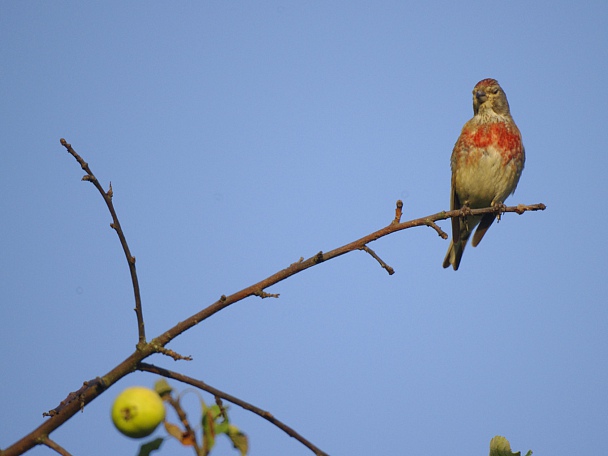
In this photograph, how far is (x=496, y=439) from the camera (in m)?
2.16

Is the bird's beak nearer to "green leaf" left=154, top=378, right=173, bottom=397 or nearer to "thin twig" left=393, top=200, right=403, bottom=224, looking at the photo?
"thin twig" left=393, top=200, right=403, bottom=224

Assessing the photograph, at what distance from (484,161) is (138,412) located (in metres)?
6.65

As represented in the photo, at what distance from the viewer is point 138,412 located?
1734 millimetres

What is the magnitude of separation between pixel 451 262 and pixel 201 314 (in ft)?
19.6

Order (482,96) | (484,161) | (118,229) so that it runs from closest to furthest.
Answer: (118,229), (484,161), (482,96)

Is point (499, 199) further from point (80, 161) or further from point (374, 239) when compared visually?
point (80, 161)

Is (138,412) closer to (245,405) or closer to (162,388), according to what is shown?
(162,388)

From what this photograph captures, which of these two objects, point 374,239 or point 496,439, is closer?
point 496,439

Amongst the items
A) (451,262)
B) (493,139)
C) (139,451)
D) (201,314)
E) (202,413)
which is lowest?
(139,451)

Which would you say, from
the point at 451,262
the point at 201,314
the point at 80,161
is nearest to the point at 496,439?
the point at 201,314

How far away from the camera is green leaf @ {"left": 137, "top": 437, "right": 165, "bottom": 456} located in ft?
5.35

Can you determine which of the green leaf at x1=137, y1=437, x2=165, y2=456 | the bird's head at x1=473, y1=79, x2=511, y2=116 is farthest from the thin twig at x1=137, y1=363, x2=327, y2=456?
the bird's head at x1=473, y1=79, x2=511, y2=116

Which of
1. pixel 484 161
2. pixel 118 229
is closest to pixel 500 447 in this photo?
pixel 118 229

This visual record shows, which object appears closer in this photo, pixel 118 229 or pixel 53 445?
pixel 53 445
